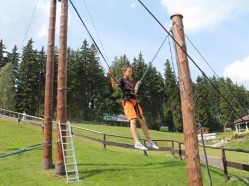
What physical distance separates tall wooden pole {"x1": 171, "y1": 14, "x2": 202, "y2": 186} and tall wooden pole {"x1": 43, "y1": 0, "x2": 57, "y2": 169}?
765 centimetres

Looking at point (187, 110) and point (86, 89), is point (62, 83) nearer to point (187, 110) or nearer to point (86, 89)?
point (187, 110)

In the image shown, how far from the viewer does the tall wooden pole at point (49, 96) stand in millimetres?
12672

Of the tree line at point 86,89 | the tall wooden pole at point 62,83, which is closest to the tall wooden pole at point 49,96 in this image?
the tall wooden pole at point 62,83

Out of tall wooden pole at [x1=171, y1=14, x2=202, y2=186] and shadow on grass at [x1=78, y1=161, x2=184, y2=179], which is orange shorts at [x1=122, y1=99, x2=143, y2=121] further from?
shadow on grass at [x1=78, y1=161, x2=184, y2=179]

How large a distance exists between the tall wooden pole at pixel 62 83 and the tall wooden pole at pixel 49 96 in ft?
3.41

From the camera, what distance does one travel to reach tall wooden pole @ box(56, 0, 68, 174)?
11711 millimetres

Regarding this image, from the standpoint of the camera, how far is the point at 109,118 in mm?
76062

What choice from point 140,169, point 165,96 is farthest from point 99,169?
point 165,96

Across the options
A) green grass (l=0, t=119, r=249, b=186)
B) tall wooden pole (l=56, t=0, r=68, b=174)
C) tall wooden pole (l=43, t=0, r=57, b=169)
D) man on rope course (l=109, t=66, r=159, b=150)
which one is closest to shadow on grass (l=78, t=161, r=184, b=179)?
green grass (l=0, t=119, r=249, b=186)

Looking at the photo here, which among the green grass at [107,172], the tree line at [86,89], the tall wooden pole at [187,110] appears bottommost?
the green grass at [107,172]

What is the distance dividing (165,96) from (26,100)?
37.5 m

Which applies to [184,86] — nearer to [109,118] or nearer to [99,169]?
[99,169]

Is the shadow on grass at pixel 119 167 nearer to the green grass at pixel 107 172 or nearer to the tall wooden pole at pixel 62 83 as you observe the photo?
the green grass at pixel 107 172

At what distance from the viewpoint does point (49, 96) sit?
43.8ft
